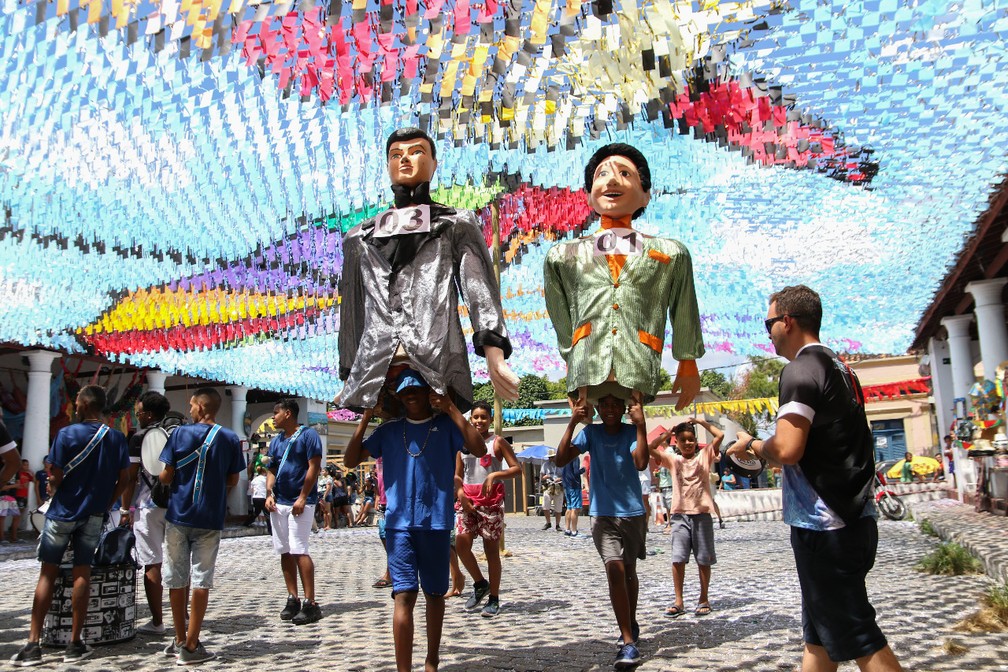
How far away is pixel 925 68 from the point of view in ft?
18.7

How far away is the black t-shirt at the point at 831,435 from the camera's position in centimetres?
280

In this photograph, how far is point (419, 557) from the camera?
3.62 m

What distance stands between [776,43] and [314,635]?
4718mm

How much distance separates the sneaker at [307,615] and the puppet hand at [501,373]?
118 inches

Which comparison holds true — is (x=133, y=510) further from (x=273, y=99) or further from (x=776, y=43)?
(x=776, y=43)

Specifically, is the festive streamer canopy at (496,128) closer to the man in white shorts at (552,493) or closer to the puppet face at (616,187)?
the puppet face at (616,187)

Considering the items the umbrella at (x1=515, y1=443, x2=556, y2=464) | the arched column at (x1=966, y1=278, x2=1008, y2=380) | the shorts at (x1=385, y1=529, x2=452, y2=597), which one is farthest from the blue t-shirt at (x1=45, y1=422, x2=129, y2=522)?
the umbrella at (x1=515, y1=443, x2=556, y2=464)

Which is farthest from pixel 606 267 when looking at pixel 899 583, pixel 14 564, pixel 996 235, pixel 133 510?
pixel 14 564

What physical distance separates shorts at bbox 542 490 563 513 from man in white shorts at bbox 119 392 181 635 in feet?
41.0

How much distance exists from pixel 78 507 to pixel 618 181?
3.55 m

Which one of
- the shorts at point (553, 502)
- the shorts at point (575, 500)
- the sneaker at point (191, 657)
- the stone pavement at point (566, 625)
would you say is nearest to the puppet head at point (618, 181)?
the stone pavement at point (566, 625)

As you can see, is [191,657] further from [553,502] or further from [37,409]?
[553,502]

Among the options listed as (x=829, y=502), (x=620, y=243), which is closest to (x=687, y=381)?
(x=620, y=243)

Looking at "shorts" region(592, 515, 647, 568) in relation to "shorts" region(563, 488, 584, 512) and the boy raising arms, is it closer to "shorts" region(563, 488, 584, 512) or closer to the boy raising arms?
the boy raising arms
